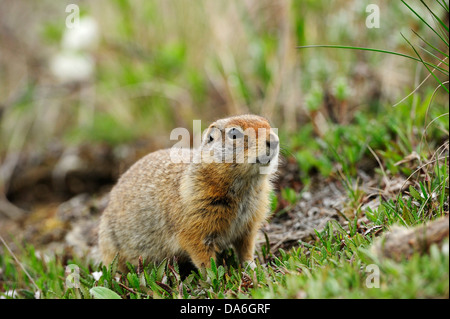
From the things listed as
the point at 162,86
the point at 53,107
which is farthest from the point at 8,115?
the point at 162,86

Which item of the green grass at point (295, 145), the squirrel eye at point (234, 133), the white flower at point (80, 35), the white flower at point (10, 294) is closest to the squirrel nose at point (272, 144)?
the squirrel eye at point (234, 133)

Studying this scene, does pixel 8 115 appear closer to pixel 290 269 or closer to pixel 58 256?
pixel 58 256

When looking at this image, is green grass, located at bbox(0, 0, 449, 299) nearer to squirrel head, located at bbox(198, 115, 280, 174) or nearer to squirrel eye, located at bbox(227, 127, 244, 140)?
squirrel head, located at bbox(198, 115, 280, 174)

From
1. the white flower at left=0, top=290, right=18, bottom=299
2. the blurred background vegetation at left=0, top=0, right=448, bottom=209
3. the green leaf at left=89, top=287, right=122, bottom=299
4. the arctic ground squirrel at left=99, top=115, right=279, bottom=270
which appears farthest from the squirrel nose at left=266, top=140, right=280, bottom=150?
the white flower at left=0, top=290, right=18, bottom=299

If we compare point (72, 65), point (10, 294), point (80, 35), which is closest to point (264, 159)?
point (10, 294)

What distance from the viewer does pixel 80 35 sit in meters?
7.81

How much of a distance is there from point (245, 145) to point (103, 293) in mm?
1499

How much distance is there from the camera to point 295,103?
7184 millimetres

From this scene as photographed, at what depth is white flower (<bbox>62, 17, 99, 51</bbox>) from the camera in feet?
25.6

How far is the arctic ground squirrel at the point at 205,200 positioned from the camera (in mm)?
3738

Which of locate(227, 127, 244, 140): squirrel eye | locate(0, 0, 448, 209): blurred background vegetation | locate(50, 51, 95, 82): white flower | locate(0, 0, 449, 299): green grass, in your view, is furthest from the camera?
locate(50, 51, 95, 82): white flower

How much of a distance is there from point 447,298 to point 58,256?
3.98 m

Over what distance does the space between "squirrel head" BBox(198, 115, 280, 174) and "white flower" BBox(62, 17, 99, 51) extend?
15.5 feet

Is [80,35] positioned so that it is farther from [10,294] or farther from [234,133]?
[234,133]
